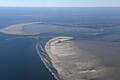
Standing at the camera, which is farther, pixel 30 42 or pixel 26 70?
pixel 30 42

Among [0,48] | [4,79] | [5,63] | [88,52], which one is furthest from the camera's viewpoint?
[0,48]

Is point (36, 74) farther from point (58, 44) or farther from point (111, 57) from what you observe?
point (58, 44)

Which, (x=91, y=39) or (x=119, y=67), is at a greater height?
(x=91, y=39)

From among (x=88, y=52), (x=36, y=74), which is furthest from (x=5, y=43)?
(x=36, y=74)

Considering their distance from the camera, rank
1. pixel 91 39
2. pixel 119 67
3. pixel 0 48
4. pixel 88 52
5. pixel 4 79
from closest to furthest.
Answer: pixel 4 79
pixel 119 67
pixel 88 52
pixel 0 48
pixel 91 39

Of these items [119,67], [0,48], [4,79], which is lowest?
[119,67]

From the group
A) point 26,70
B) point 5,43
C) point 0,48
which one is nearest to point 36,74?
point 26,70
